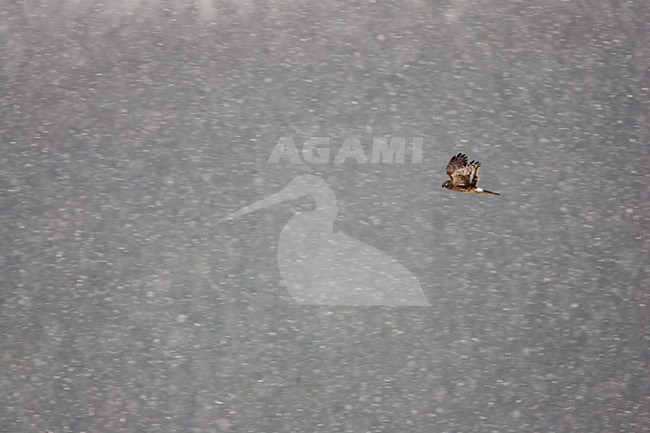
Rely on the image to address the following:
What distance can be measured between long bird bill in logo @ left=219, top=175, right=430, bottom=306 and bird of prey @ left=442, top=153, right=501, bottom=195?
0.45ft

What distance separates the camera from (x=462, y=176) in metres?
0.84

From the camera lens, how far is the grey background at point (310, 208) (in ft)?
2.78

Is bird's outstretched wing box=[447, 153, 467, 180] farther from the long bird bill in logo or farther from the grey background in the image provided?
the long bird bill in logo

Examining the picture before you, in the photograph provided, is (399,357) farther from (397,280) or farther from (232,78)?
(232,78)

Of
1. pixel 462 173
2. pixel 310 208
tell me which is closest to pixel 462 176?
pixel 462 173

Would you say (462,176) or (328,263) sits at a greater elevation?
(462,176)

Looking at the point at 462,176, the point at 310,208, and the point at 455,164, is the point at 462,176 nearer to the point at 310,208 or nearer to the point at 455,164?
the point at 455,164

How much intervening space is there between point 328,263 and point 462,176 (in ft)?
0.75

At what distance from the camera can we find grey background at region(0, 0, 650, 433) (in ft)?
2.78

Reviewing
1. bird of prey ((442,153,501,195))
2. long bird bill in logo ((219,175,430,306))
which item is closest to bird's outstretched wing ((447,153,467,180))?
bird of prey ((442,153,501,195))

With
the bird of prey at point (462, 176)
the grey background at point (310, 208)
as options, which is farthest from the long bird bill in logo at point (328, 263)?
the bird of prey at point (462, 176)

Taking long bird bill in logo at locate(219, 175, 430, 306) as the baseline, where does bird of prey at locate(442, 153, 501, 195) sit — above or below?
above

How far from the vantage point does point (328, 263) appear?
85 cm

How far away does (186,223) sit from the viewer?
0.85 m
